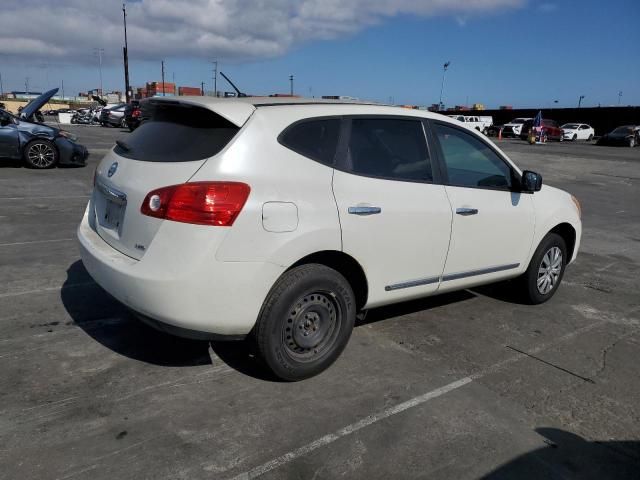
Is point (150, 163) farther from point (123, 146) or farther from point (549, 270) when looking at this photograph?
point (549, 270)

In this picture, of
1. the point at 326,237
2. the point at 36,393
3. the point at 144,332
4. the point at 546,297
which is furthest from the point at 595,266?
the point at 36,393

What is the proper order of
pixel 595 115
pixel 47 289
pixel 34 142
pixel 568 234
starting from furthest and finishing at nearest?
pixel 595 115
pixel 34 142
pixel 568 234
pixel 47 289

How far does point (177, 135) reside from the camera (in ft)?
10.7

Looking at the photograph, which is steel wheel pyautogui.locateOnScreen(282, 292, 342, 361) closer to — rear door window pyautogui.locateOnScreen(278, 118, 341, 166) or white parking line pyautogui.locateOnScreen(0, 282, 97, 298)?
rear door window pyautogui.locateOnScreen(278, 118, 341, 166)

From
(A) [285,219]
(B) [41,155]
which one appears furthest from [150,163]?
(B) [41,155]

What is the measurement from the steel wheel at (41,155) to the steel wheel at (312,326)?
12.0 meters

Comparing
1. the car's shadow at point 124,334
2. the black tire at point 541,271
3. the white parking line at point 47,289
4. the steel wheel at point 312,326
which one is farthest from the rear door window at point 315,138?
the white parking line at point 47,289

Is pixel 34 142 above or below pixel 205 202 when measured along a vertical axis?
above

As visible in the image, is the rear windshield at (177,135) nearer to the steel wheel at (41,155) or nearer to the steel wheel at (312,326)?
the steel wheel at (312,326)

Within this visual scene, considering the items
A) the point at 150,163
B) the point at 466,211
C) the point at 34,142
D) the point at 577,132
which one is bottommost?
the point at 466,211

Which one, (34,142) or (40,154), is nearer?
(34,142)

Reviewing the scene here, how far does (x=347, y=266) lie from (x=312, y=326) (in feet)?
1.54

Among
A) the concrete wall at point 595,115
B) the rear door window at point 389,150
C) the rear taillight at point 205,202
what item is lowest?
the rear taillight at point 205,202

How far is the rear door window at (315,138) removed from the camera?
321cm
